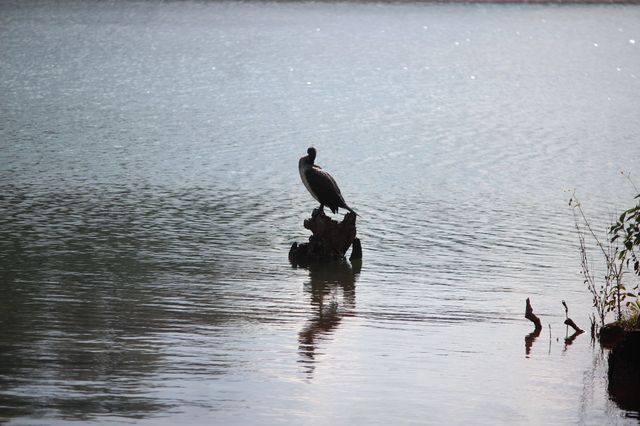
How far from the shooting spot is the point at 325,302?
46.7ft

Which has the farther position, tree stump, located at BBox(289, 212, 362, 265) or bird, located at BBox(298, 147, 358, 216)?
bird, located at BBox(298, 147, 358, 216)

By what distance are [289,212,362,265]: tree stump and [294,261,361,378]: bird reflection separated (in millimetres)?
167

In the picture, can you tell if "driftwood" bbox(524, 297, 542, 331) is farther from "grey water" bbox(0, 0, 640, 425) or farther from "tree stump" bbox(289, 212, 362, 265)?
"tree stump" bbox(289, 212, 362, 265)

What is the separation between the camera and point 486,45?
233ft

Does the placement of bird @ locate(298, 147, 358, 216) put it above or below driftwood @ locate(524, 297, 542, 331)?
above

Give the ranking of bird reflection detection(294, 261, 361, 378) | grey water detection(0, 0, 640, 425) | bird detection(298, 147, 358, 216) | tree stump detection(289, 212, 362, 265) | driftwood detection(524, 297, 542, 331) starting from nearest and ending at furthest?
grey water detection(0, 0, 640, 425) < bird reflection detection(294, 261, 361, 378) < driftwood detection(524, 297, 542, 331) < tree stump detection(289, 212, 362, 265) < bird detection(298, 147, 358, 216)

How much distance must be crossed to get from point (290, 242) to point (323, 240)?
1.76 metres

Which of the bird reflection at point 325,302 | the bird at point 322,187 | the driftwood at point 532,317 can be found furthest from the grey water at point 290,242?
the bird at point 322,187

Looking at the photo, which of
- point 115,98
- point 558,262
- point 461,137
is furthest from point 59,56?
point 558,262

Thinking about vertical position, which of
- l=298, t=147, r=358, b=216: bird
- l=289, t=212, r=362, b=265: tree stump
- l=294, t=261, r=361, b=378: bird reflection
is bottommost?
l=294, t=261, r=361, b=378: bird reflection

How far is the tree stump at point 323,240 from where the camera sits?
1659 centimetres

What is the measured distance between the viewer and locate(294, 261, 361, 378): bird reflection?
1168 centimetres

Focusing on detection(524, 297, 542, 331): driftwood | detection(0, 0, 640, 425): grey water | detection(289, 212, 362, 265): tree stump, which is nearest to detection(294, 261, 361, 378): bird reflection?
detection(0, 0, 640, 425): grey water

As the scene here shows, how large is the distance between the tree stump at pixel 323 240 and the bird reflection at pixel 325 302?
0.55ft
